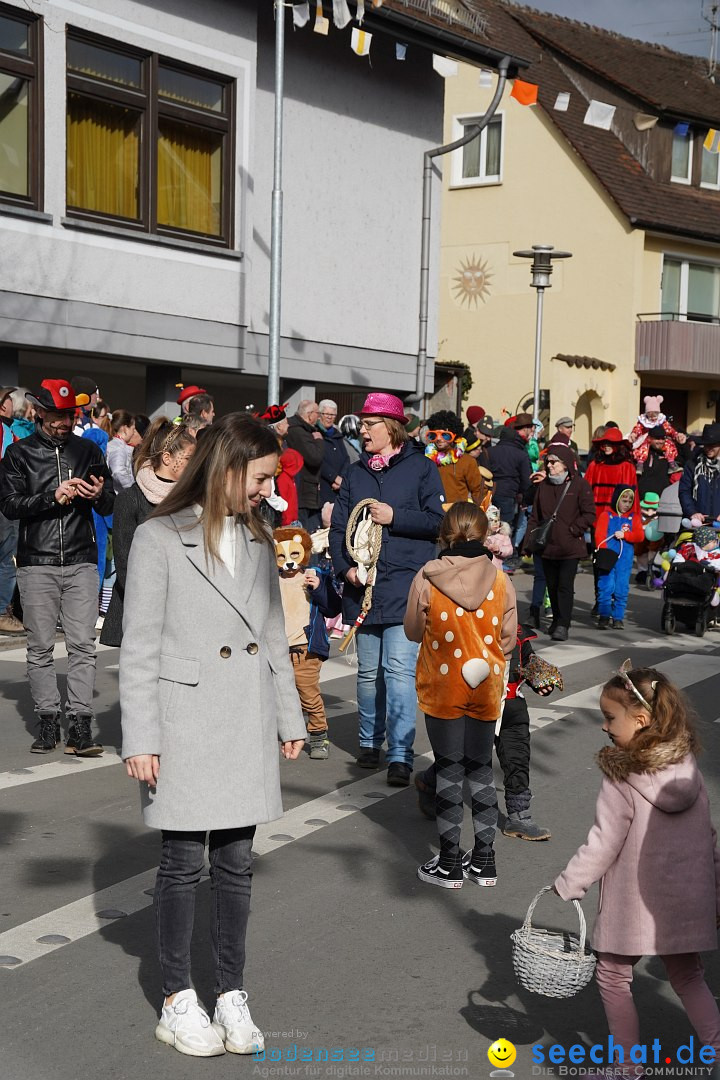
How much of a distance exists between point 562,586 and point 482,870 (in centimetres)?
796

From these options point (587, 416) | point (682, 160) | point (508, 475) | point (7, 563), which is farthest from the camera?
point (682, 160)

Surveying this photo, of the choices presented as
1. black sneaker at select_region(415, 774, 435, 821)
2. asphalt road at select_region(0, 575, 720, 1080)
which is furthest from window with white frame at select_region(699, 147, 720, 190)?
black sneaker at select_region(415, 774, 435, 821)

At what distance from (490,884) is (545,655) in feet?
21.1

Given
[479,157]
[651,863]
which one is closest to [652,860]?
[651,863]

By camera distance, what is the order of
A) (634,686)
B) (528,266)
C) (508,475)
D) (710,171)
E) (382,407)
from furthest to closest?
(710,171), (528,266), (508,475), (382,407), (634,686)

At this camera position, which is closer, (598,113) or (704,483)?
(704,483)

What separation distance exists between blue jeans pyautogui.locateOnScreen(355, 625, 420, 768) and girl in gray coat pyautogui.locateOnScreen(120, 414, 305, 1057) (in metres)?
3.20

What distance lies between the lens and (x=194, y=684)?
4023 millimetres

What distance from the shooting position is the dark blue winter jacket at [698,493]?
1402 cm

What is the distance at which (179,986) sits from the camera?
160 inches

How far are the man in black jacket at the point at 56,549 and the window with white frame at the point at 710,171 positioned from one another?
31.7 m

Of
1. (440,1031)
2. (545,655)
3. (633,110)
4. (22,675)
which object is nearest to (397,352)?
(545,655)

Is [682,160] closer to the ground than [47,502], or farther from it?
farther from it

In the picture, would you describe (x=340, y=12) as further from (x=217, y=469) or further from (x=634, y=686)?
(x=634, y=686)
